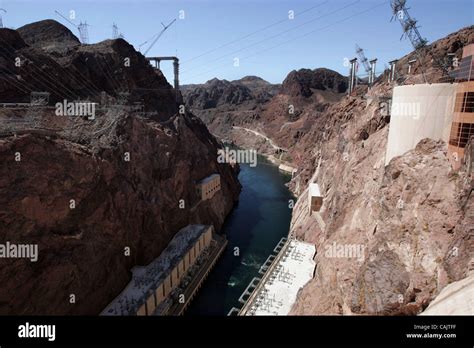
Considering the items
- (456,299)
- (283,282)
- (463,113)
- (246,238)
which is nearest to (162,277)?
(283,282)

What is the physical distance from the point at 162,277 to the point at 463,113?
28.1 meters

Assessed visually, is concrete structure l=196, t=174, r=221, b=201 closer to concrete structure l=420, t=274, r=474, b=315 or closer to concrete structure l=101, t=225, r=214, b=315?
concrete structure l=101, t=225, r=214, b=315

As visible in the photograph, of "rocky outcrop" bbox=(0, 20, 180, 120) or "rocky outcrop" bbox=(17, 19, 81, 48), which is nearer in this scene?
"rocky outcrop" bbox=(0, 20, 180, 120)

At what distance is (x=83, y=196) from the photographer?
1026 inches

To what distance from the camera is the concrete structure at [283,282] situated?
2483 centimetres

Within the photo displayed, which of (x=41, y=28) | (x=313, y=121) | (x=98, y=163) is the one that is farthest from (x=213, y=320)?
(x=313, y=121)

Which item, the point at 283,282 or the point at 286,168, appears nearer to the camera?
the point at 283,282

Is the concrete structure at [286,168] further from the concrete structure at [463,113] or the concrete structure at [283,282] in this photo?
the concrete structure at [463,113]

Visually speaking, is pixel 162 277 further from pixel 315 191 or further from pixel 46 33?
pixel 46 33

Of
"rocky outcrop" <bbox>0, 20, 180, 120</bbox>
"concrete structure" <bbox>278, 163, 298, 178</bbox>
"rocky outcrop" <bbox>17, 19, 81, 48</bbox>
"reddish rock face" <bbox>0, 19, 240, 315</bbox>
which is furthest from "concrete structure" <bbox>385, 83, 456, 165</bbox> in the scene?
"concrete structure" <bbox>278, 163, 298, 178</bbox>

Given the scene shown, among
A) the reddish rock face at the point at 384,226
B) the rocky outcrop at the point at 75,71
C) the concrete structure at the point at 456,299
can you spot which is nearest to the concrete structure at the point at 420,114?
the reddish rock face at the point at 384,226

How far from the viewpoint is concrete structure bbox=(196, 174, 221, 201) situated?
47.3 meters

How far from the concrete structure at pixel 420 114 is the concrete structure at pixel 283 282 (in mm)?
13875

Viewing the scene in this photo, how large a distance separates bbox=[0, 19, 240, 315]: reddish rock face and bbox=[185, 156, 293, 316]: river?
7126mm
